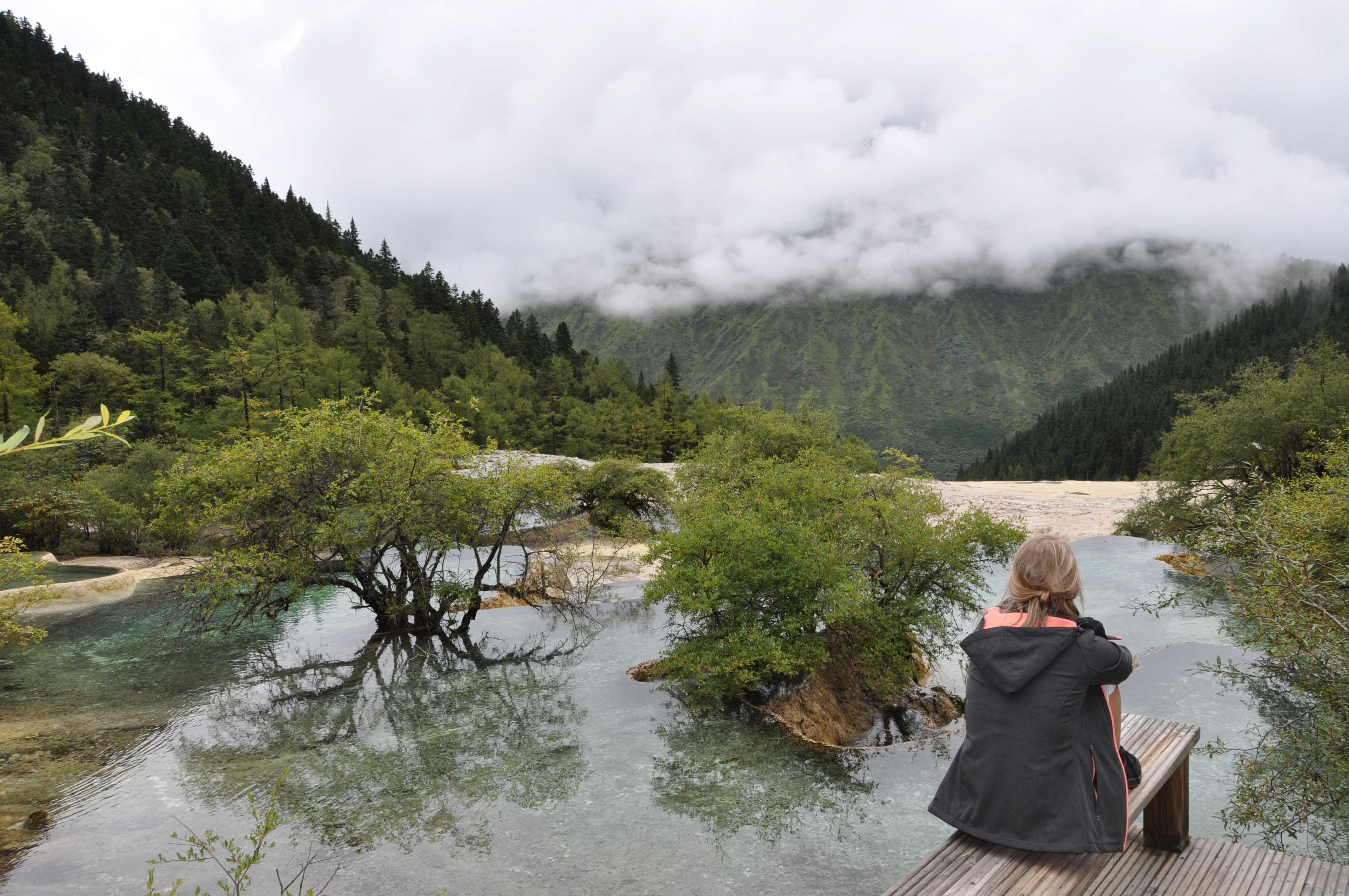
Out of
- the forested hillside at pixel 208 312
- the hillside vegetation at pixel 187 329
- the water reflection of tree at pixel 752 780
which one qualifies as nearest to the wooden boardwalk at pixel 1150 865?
the water reflection of tree at pixel 752 780

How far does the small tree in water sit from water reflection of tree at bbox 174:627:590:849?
1.81 metres

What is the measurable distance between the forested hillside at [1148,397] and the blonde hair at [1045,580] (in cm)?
13266

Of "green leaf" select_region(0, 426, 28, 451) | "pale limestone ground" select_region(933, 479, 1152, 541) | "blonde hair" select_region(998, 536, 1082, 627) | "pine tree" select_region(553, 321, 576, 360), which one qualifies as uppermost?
"pine tree" select_region(553, 321, 576, 360)

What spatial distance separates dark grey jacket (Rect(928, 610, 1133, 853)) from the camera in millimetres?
4707

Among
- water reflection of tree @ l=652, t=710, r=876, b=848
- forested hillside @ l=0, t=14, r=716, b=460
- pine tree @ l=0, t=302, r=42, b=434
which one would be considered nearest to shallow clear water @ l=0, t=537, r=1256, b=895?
water reflection of tree @ l=652, t=710, r=876, b=848

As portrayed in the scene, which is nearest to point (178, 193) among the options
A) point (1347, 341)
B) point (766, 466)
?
point (766, 466)

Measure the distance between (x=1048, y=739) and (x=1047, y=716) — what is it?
168 mm

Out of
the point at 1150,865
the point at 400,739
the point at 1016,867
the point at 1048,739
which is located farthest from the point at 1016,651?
the point at 400,739

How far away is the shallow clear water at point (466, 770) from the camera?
9.89m

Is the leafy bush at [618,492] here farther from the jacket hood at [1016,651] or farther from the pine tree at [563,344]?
the pine tree at [563,344]

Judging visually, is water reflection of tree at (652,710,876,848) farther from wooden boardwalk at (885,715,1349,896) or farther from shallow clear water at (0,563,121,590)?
shallow clear water at (0,563,121,590)

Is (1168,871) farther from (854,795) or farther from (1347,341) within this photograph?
(1347,341)

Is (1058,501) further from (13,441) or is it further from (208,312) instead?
(208,312)

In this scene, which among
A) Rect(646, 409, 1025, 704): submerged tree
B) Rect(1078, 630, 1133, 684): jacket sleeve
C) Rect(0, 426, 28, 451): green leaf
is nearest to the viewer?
Rect(0, 426, 28, 451): green leaf
